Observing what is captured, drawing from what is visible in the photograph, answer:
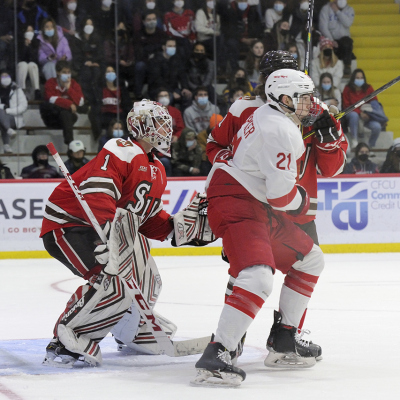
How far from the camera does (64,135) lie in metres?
8.10

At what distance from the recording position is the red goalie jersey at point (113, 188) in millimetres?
3102

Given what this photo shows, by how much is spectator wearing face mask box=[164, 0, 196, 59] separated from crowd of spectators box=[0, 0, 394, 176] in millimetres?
11

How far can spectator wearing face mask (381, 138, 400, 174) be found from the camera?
26.1 feet

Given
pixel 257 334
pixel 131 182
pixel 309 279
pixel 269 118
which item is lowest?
pixel 257 334

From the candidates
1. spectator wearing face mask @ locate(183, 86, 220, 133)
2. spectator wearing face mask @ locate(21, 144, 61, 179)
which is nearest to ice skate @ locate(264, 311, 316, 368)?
spectator wearing face mask @ locate(21, 144, 61, 179)

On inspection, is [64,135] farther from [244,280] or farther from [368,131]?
[244,280]

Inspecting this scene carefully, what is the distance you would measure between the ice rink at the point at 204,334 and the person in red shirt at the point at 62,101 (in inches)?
92.0

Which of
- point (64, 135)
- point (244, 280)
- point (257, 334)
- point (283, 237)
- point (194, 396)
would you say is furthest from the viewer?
point (64, 135)

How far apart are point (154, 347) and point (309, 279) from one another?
28.1 inches

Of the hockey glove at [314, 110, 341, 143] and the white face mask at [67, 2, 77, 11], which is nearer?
the hockey glove at [314, 110, 341, 143]

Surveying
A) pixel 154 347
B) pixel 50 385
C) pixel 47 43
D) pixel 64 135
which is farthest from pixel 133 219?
pixel 47 43

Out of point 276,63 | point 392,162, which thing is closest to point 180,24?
point 392,162

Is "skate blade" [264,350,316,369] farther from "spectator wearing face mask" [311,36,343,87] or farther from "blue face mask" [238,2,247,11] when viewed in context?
"blue face mask" [238,2,247,11]

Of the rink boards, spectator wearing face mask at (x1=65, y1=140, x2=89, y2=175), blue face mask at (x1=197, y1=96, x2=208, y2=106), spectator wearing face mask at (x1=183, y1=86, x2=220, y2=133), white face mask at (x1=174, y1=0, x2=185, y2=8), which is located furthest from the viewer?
white face mask at (x1=174, y1=0, x2=185, y2=8)
